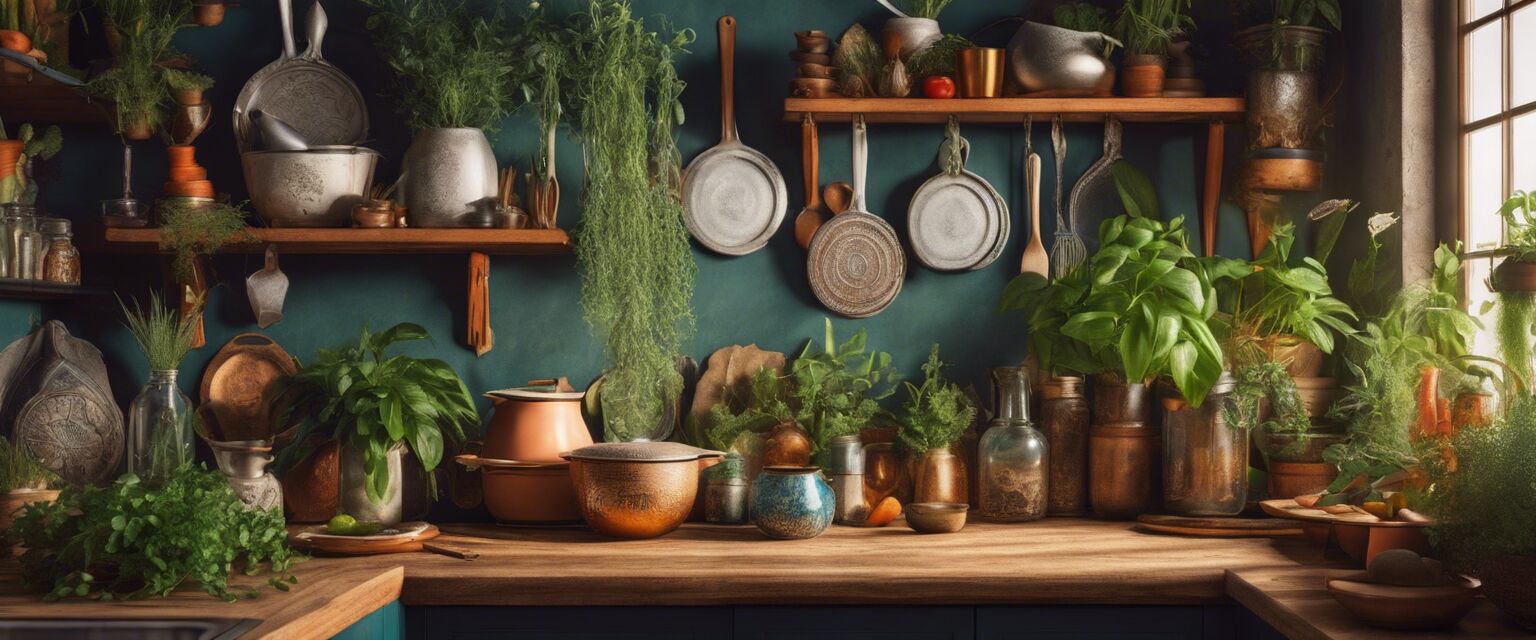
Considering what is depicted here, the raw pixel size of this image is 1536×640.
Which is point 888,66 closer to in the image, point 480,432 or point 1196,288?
point 1196,288

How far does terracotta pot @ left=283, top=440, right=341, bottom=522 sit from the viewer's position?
9.30 feet

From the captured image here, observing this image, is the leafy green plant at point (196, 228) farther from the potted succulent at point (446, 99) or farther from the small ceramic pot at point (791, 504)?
the small ceramic pot at point (791, 504)

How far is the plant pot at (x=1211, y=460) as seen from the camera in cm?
275

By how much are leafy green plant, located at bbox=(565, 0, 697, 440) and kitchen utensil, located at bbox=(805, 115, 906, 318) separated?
1.04 ft

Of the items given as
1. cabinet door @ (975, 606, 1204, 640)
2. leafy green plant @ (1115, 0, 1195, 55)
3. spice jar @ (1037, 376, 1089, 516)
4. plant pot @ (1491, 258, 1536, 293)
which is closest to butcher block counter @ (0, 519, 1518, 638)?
cabinet door @ (975, 606, 1204, 640)

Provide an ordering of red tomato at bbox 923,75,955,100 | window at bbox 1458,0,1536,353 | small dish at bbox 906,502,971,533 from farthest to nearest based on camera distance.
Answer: red tomato at bbox 923,75,955,100 → small dish at bbox 906,502,971,533 → window at bbox 1458,0,1536,353

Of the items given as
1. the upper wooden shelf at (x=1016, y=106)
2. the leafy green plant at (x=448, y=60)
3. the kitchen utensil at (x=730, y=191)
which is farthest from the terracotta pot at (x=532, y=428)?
the upper wooden shelf at (x=1016, y=106)

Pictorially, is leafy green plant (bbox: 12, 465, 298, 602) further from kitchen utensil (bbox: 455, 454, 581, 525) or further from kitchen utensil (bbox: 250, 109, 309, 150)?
kitchen utensil (bbox: 250, 109, 309, 150)

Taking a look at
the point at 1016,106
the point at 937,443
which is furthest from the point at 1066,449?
the point at 1016,106

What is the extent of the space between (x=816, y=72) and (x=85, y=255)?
1.74 meters

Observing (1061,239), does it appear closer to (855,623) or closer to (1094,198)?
(1094,198)

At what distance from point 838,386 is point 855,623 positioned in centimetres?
77

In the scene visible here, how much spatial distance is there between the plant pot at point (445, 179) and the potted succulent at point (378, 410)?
0.88 ft

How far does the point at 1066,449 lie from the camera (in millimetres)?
2936
